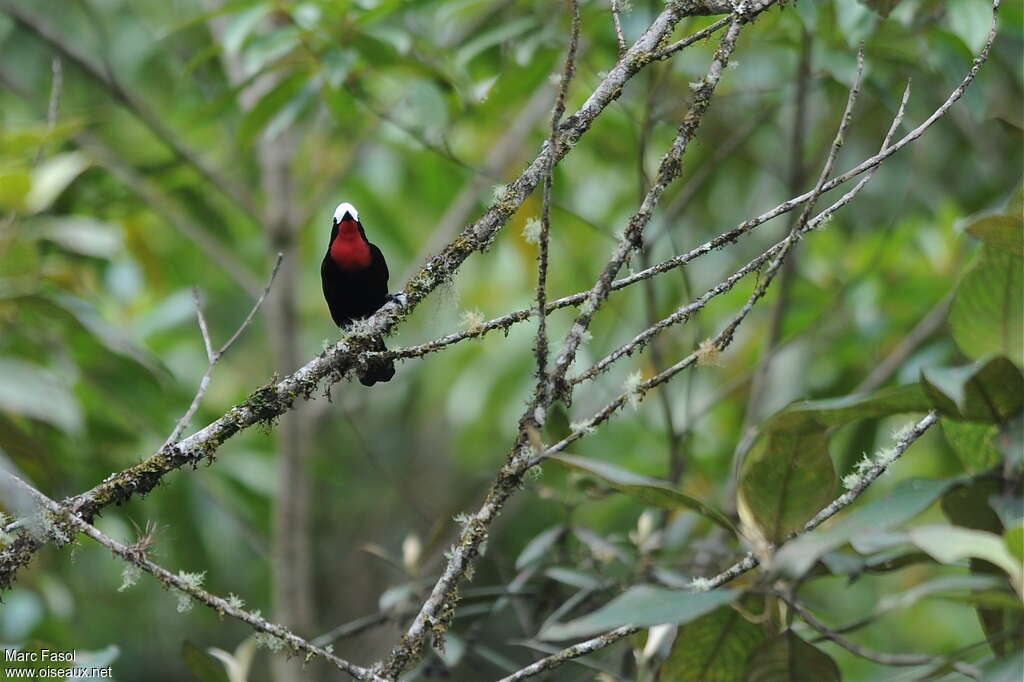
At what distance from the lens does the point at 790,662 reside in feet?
6.33

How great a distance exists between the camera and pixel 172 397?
4.28 meters

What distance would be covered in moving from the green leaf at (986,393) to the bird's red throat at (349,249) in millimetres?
2498

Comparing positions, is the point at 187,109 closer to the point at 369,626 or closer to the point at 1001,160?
the point at 369,626

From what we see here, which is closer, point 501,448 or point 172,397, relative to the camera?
point 172,397

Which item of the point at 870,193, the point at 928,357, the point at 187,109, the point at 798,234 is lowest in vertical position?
the point at 798,234

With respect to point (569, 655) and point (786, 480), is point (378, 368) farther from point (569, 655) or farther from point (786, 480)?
point (786, 480)

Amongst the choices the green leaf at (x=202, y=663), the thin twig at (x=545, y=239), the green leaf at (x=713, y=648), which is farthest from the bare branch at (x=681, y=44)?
the green leaf at (x=202, y=663)

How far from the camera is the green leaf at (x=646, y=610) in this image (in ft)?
4.80

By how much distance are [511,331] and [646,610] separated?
374 cm

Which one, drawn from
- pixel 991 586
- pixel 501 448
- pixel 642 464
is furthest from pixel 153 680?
pixel 991 586

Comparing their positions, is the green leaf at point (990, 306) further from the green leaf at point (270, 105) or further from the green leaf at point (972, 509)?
the green leaf at point (270, 105)

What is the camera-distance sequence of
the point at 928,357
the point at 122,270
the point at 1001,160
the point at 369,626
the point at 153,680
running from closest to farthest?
the point at 369,626 < the point at 928,357 < the point at 122,270 < the point at 1001,160 < the point at 153,680

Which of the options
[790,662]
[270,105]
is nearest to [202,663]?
[790,662]

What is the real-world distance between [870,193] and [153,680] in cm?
514
